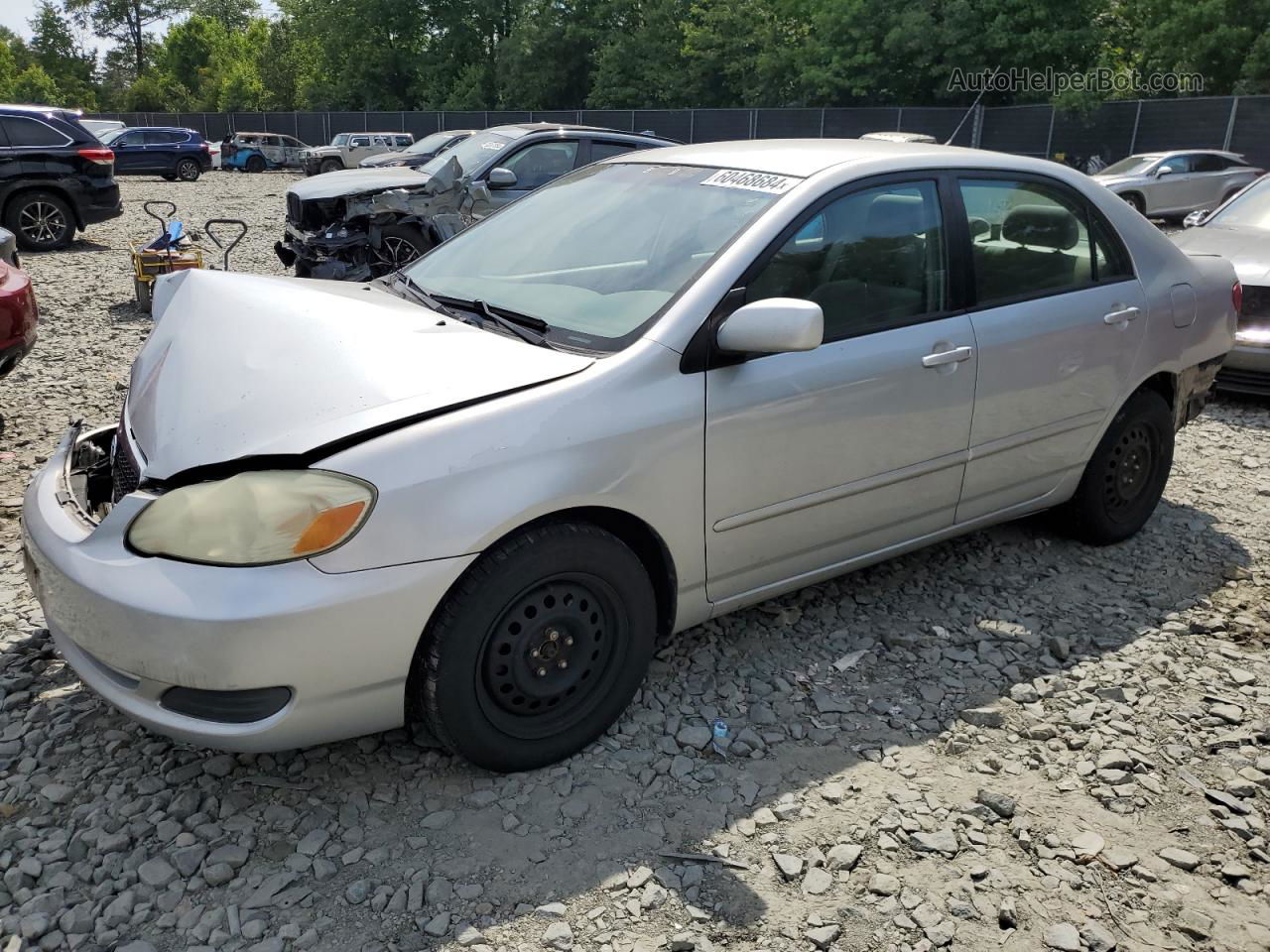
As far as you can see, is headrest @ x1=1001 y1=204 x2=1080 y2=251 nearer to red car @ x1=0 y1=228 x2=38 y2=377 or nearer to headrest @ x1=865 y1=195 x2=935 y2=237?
headrest @ x1=865 y1=195 x2=935 y2=237

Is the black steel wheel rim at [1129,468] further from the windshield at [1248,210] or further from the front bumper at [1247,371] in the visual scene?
the windshield at [1248,210]

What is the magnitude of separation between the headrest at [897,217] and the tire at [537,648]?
4.67ft

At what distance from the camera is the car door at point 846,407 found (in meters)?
2.96

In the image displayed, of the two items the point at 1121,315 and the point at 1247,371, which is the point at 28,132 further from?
the point at 1247,371

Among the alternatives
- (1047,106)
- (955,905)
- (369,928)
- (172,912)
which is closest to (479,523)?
(369,928)

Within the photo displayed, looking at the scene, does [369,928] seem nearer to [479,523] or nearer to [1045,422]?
[479,523]

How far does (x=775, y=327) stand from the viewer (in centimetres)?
271

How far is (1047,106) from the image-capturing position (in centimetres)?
2728

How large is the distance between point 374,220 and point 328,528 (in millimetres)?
7379

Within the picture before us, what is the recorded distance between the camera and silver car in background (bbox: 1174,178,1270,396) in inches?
254

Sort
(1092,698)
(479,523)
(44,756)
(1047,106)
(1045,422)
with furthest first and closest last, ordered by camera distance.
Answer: (1047,106)
(1045,422)
(1092,698)
(44,756)
(479,523)

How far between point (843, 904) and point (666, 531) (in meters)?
1.04

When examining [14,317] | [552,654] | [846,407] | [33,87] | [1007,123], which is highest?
[33,87]
